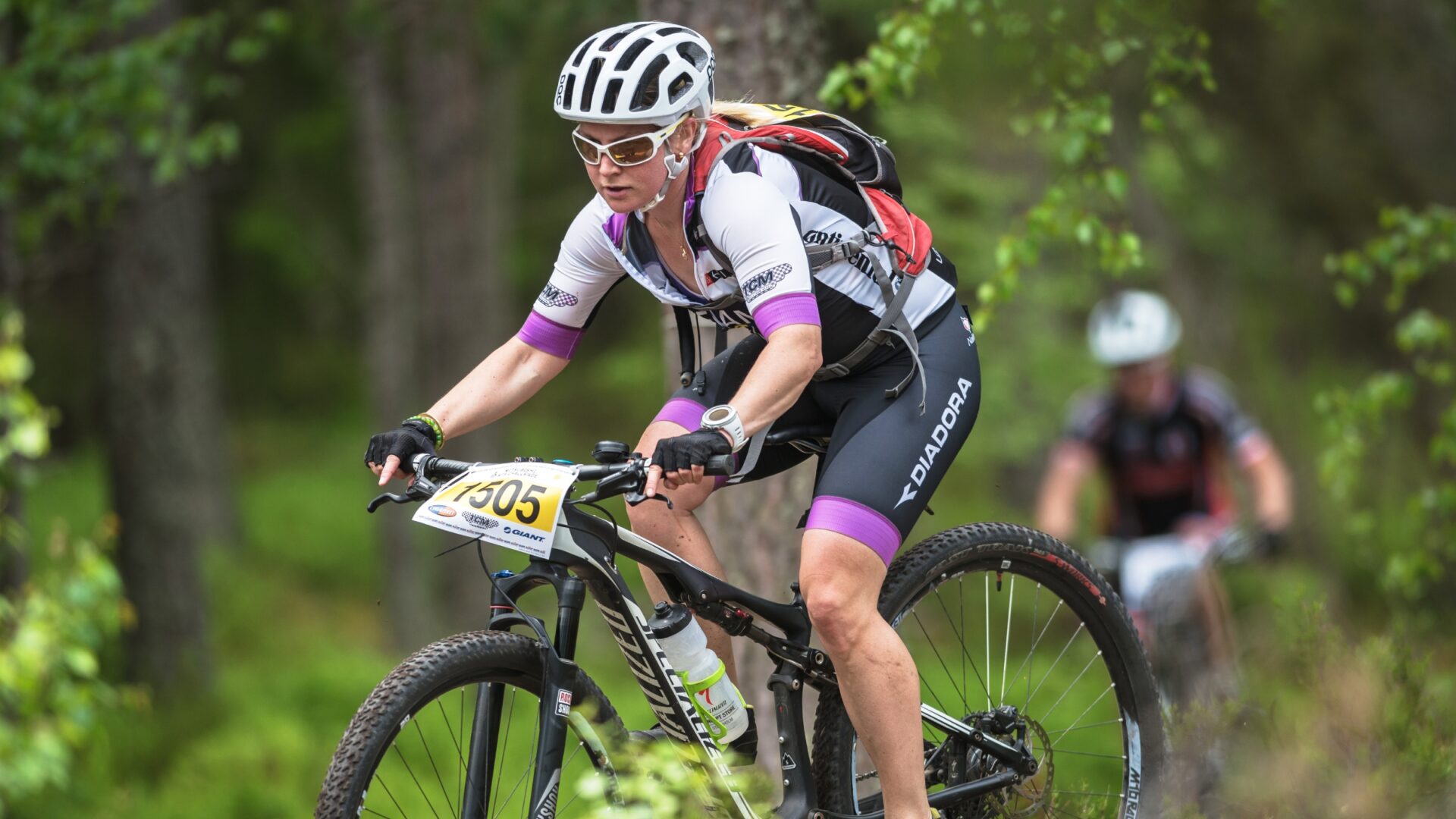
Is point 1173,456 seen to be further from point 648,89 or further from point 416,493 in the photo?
point 416,493

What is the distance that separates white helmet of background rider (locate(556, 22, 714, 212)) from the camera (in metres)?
3.56

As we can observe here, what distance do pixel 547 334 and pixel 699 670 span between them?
1.06 m

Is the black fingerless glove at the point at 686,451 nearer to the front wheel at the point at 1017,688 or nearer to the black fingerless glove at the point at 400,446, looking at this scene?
the black fingerless glove at the point at 400,446

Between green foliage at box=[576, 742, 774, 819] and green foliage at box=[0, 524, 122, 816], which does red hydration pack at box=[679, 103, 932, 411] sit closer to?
green foliage at box=[576, 742, 774, 819]

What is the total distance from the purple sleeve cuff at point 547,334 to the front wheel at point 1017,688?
113 cm

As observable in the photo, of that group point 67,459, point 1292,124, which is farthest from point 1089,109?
point 67,459

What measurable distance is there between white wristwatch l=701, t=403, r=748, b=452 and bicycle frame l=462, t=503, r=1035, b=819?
0.41 m

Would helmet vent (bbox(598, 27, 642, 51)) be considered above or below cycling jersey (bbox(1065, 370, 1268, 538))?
above

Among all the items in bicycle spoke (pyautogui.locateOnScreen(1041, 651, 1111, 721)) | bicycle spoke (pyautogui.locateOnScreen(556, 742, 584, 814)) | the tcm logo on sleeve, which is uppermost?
the tcm logo on sleeve

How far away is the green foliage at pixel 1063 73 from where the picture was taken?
5.54m

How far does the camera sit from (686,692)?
149 inches

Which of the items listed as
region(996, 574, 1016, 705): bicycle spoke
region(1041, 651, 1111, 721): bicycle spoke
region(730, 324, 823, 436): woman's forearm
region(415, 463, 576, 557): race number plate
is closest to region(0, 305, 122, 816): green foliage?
region(415, 463, 576, 557): race number plate

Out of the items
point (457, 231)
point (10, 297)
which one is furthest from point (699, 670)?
point (457, 231)

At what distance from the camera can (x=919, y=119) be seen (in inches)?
474
